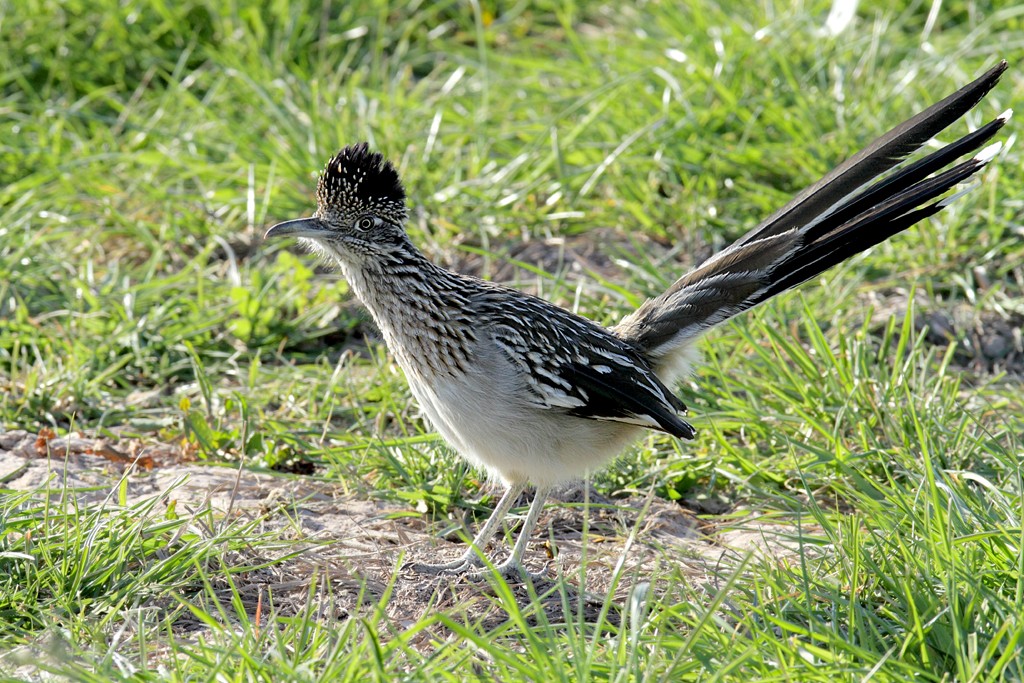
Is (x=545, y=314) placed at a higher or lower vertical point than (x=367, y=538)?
higher

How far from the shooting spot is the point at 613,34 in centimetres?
929

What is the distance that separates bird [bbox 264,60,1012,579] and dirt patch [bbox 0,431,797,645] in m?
0.18

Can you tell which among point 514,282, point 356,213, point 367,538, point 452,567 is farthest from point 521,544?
point 514,282

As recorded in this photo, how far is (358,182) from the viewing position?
492cm

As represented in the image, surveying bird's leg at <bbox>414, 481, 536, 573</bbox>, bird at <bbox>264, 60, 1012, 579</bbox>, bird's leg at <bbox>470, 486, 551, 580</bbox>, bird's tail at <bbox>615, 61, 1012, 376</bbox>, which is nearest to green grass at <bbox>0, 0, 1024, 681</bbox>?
bird's leg at <bbox>470, 486, 551, 580</bbox>

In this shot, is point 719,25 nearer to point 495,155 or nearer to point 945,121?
point 495,155

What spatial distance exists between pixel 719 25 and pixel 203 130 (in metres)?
3.59

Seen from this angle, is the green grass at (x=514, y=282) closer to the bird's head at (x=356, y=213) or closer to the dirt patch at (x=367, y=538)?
the dirt patch at (x=367, y=538)

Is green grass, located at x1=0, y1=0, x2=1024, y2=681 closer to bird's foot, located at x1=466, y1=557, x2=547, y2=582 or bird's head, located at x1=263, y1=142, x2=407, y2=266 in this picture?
bird's foot, located at x1=466, y1=557, x2=547, y2=582

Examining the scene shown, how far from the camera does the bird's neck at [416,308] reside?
15.8ft

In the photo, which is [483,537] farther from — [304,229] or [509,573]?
[304,229]

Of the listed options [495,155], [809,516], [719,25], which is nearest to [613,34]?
[719,25]

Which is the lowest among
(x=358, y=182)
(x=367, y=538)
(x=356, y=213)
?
(x=367, y=538)

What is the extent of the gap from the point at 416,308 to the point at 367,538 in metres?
0.93
